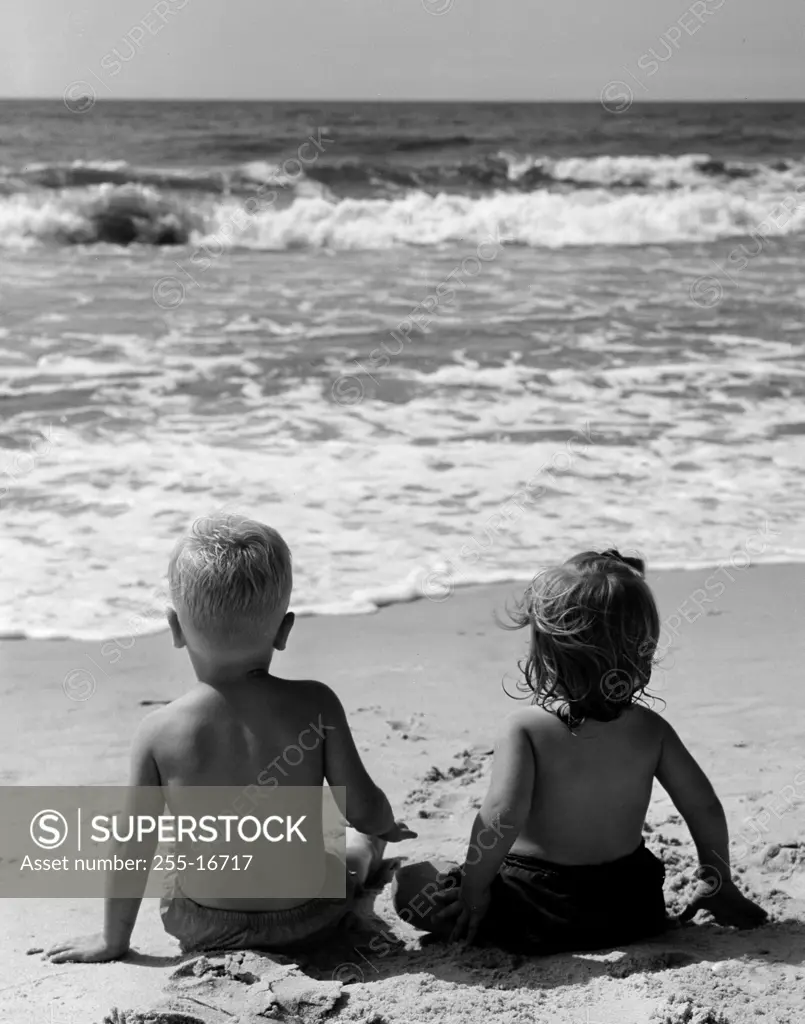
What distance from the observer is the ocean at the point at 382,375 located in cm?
466

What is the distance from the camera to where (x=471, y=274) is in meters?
12.3

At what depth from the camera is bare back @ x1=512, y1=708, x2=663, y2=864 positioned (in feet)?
6.68

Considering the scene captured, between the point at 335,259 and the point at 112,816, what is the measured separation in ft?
38.0

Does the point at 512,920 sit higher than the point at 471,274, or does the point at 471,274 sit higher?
the point at 471,274

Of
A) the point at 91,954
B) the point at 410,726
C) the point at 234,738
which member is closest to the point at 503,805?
the point at 234,738

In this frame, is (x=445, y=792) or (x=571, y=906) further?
(x=445, y=792)

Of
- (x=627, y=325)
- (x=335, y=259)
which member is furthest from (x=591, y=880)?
(x=335, y=259)

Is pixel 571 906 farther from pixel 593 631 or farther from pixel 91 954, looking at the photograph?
pixel 91 954

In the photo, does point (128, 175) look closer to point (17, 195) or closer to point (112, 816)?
point (17, 195)

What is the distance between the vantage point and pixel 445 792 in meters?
2.83

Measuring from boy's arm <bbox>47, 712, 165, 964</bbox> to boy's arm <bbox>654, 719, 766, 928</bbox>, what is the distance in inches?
36.8

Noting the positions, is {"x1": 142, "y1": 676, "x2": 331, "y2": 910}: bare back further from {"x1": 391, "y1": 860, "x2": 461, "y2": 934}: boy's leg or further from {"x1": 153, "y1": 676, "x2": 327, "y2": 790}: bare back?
{"x1": 391, "y1": 860, "x2": 461, "y2": 934}: boy's leg

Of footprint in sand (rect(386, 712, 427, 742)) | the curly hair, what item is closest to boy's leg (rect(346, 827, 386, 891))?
the curly hair

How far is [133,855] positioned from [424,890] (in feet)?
1.86
